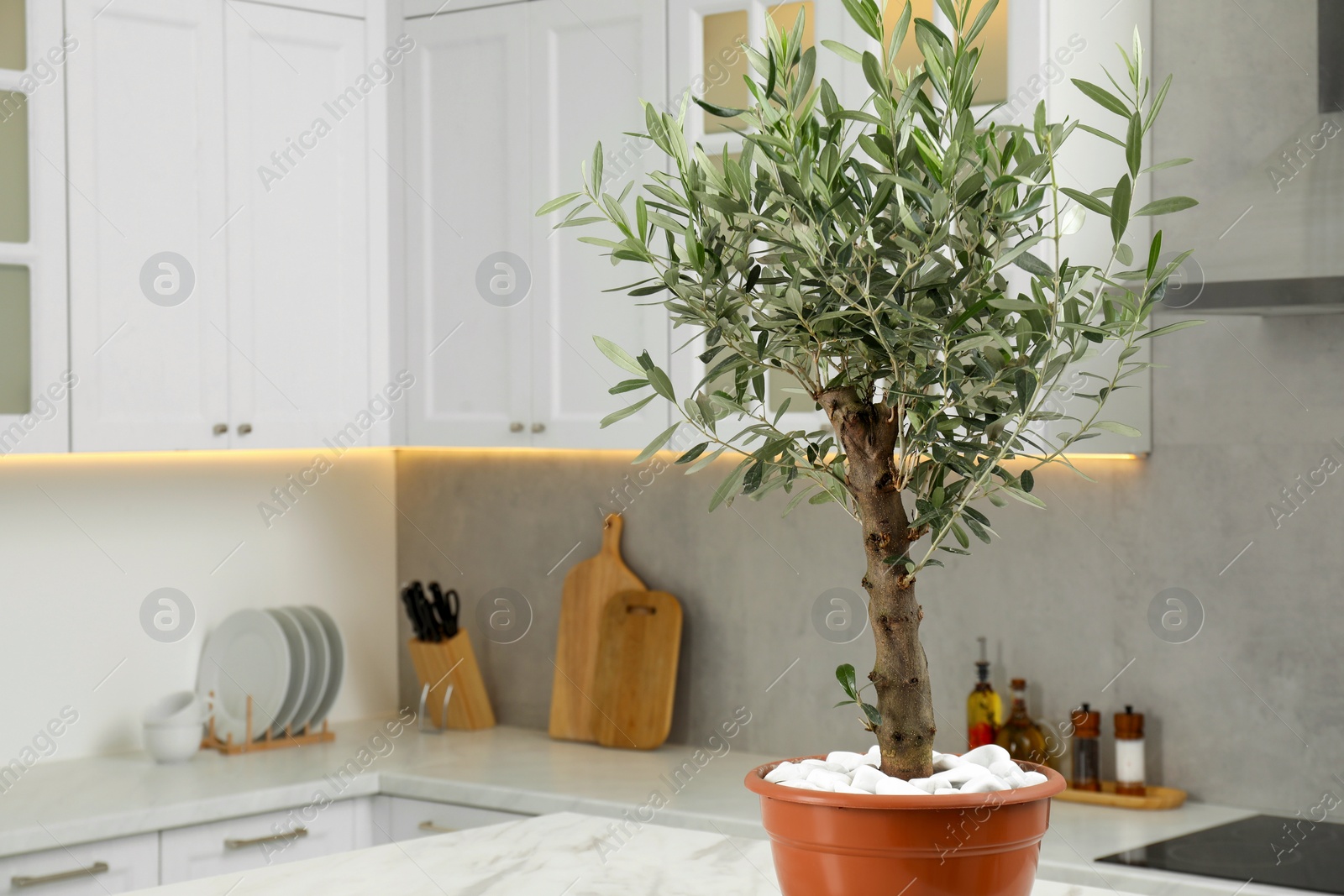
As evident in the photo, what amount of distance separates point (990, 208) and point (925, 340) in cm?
9

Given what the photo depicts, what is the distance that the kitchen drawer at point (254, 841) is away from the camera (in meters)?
2.85

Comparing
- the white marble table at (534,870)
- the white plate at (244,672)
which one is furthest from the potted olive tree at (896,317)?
the white plate at (244,672)

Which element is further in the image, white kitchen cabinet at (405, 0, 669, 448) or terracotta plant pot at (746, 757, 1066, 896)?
white kitchen cabinet at (405, 0, 669, 448)

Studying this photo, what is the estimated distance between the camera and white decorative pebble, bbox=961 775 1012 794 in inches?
33.9

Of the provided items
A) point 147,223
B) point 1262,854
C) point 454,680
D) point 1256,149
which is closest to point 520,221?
point 147,223

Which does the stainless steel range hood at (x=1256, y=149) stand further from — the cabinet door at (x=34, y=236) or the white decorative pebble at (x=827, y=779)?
the cabinet door at (x=34, y=236)

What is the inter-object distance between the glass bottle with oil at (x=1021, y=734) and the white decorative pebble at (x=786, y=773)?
1.98 metres

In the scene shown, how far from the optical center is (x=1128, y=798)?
2717 mm

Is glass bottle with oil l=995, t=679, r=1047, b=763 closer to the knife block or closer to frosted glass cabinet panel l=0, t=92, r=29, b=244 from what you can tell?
the knife block

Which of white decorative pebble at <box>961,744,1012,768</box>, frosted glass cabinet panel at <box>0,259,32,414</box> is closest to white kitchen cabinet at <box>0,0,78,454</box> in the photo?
frosted glass cabinet panel at <box>0,259,32,414</box>

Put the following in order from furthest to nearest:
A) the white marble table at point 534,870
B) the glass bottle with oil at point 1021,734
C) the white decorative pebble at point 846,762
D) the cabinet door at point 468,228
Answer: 1. the cabinet door at point 468,228
2. the glass bottle with oil at point 1021,734
3. the white marble table at point 534,870
4. the white decorative pebble at point 846,762

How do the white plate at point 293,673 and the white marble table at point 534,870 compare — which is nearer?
the white marble table at point 534,870

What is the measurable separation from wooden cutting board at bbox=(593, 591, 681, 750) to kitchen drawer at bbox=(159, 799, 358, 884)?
2.10 feet

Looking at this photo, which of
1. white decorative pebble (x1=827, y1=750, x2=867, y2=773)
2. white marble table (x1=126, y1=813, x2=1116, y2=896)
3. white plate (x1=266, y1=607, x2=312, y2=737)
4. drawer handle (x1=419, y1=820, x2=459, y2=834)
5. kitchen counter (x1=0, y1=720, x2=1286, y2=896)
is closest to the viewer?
white decorative pebble (x1=827, y1=750, x2=867, y2=773)
